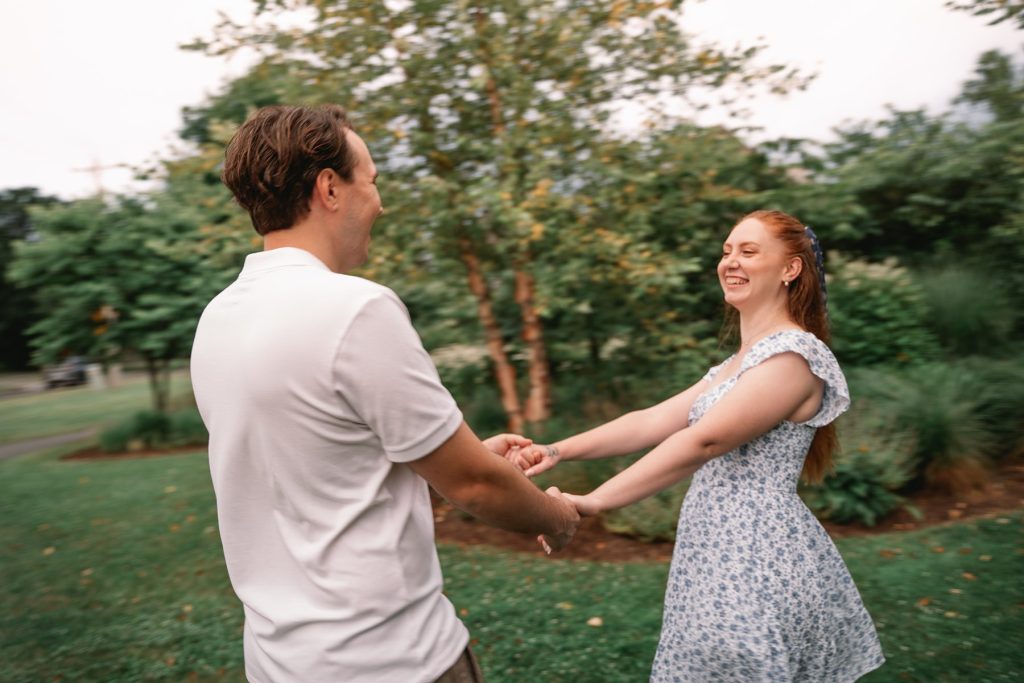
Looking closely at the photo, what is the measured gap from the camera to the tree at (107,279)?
1331cm

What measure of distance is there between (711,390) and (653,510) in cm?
401

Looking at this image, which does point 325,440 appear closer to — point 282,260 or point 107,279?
point 282,260

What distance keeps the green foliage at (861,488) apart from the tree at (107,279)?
10860 mm

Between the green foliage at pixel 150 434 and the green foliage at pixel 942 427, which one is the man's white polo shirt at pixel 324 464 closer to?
the green foliage at pixel 942 427

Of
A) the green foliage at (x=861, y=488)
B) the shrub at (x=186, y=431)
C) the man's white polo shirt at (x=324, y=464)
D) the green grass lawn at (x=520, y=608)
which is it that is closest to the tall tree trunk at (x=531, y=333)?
Result: the green grass lawn at (x=520, y=608)

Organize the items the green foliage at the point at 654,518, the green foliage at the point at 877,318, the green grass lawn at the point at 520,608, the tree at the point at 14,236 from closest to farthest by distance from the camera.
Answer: the green grass lawn at the point at 520,608 → the green foliage at the point at 654,518 → the green foliage at the point at 877,318 → the tree at the point at 14,236

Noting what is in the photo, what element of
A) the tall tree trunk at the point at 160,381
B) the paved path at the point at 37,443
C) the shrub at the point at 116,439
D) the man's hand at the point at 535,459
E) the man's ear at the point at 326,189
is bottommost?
the paved path at the point at 37,443

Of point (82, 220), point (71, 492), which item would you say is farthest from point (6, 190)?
point (71, 492)

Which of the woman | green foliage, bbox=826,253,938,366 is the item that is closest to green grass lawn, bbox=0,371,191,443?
green foliage, bbox=826,253,938,366

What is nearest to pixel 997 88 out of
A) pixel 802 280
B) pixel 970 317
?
pixel 970 317

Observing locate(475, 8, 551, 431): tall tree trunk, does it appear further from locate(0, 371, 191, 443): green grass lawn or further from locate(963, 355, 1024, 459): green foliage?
locate(0, 371, 191, 443): green grass lawn

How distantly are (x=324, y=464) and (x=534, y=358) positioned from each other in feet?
20.8

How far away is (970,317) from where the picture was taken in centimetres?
840

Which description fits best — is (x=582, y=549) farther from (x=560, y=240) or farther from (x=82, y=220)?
(x=82, y=220)
